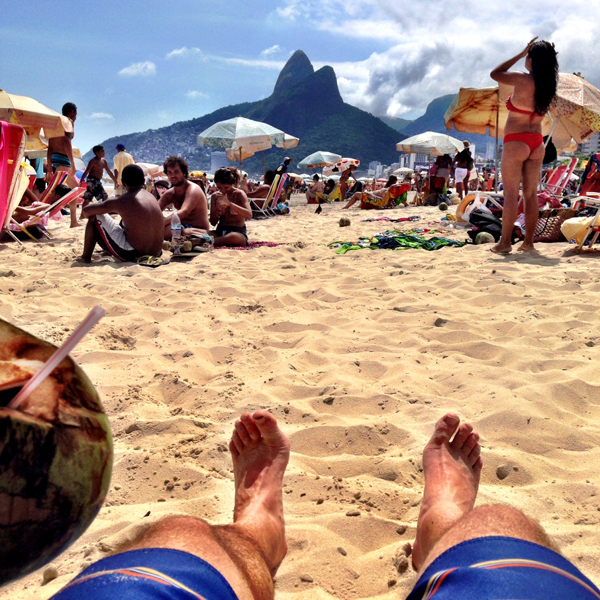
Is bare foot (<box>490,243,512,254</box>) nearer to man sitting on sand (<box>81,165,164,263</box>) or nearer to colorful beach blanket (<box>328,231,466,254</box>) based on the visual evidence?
colorful beach blanket (<box>328,231,466,254</box>)

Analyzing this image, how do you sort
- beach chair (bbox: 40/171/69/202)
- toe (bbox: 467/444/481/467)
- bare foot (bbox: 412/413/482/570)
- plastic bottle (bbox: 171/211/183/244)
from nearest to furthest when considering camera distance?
bare foot (bbox: 412/413/482/570), toe (bbox: 467/444/481/467), plastic bottle (bbox: 171/211/183/244), beach chair (bbox: 40/171/69/202)

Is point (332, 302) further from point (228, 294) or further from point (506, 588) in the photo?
point (506, 588)

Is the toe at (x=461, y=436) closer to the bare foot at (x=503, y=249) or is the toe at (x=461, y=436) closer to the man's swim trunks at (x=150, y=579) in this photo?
the man's swim trunks at (x=150, y=579)

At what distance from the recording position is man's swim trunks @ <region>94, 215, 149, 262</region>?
14.0 feet

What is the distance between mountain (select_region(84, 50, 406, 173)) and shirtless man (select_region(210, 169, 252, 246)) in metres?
71.8

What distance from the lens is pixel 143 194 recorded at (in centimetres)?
431

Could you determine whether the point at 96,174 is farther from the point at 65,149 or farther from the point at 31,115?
the point at 31,115

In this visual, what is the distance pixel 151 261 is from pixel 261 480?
131 inches

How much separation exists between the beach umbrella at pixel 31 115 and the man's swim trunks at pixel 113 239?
2624 mm

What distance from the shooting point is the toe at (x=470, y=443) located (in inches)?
56.0

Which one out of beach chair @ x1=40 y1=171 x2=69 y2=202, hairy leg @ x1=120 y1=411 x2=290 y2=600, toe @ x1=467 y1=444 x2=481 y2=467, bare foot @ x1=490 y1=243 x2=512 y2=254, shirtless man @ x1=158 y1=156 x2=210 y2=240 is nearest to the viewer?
hairy leg @ x1=120 y1=411 x2=290 y2=600

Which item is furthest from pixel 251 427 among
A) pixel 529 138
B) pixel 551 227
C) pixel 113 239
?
pixel 551 227

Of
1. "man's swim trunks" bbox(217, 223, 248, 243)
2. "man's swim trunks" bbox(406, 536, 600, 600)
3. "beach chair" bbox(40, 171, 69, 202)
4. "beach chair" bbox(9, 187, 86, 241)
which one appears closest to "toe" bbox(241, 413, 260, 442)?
"man's swim trunks" bbox(406, 536, 600, 600)

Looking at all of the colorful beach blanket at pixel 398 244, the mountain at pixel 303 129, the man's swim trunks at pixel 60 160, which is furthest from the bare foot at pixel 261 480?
the mountain at pixel 303 129
